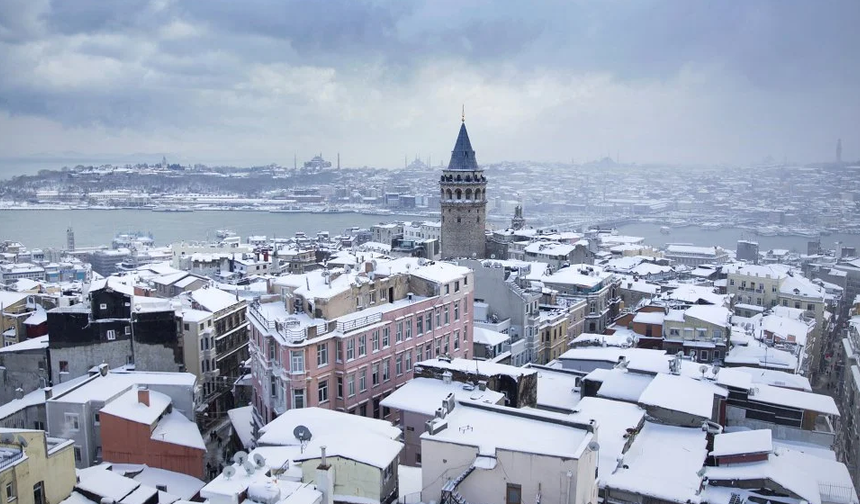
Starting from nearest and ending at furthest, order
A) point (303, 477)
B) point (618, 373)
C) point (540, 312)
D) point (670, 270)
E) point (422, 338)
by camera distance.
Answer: point (303, 477)
point (618, 373)
point (422, 338)
point (540, 312)
point (670, 270)

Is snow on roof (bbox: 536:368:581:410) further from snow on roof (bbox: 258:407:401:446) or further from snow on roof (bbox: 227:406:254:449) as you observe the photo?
snow on roof (bbox: 227:406:254:449)

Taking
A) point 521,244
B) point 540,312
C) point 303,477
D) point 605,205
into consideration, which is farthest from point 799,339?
point 605,205

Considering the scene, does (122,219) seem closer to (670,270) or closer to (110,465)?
(670,270)

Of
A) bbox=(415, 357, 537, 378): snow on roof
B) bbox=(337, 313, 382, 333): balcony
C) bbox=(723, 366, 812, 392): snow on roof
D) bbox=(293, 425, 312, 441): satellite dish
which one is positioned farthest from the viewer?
bbox=(723, 366, 812, 392): snow on roof

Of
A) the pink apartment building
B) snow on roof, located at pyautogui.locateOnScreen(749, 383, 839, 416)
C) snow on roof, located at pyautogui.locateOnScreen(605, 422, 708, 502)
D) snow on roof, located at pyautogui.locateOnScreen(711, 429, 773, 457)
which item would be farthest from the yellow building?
snow on roof, located at pyautogui.locateOnScreen(749, 383, 839, 416)

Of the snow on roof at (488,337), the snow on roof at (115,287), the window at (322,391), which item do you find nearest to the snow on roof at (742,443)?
the window at (322,391)

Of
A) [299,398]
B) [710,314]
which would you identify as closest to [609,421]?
[299,398]
